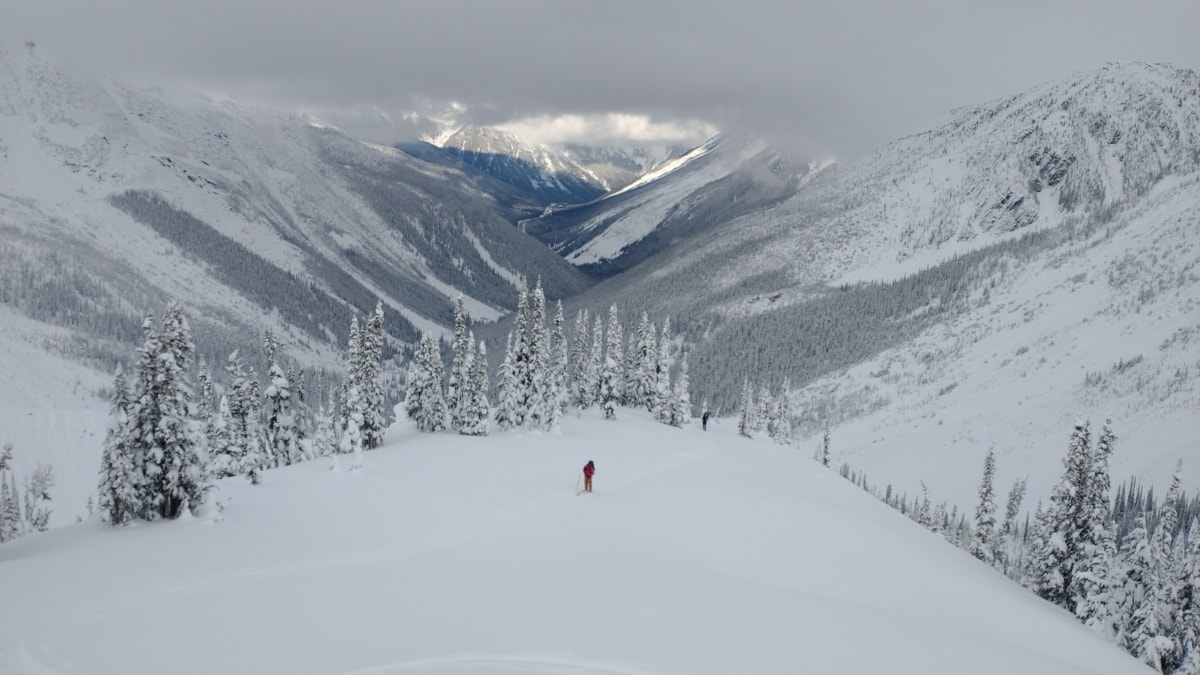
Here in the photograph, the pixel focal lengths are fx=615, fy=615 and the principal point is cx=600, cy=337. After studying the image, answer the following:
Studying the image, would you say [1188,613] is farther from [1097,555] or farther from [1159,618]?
[1097,555]

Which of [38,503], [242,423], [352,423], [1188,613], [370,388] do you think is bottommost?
[38,503]

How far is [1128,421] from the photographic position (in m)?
137

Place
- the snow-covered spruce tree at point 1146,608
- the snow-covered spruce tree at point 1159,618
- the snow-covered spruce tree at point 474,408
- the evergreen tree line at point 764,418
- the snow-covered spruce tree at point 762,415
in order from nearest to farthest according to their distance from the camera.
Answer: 1. the snow-covered spruce tree at point 1159,618
2. the snow-covered spruce tree at point 1146,608
3. the snow-covered spruce tree at point 474,408
4. the evergreen tree line at point 764,418
5. the snow-covered spruce tree at point 762,415

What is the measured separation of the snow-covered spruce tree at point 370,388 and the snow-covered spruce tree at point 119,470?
2183 centimetres

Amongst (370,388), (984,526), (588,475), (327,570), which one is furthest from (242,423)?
(984,526)

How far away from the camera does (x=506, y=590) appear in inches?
674

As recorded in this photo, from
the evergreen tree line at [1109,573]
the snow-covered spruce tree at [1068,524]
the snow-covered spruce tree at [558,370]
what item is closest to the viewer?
the evergreen tree line at [1109,573]

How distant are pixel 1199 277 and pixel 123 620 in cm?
23639

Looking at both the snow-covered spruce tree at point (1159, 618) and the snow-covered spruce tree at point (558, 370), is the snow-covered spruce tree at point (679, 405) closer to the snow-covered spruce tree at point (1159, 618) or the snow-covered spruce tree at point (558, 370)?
the snow-covered spruce tree at point (558, 370)

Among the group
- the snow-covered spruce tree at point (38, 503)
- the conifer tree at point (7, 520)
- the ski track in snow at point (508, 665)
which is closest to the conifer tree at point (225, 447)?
the snow-covered spruce tree at point (38, 503)

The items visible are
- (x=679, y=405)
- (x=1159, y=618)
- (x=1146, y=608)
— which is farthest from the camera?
(x=679, y=405)

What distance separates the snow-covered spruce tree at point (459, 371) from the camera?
173ft

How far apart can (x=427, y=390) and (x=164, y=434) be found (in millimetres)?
28760

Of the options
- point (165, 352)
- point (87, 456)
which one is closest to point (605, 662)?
point (165, 352)
